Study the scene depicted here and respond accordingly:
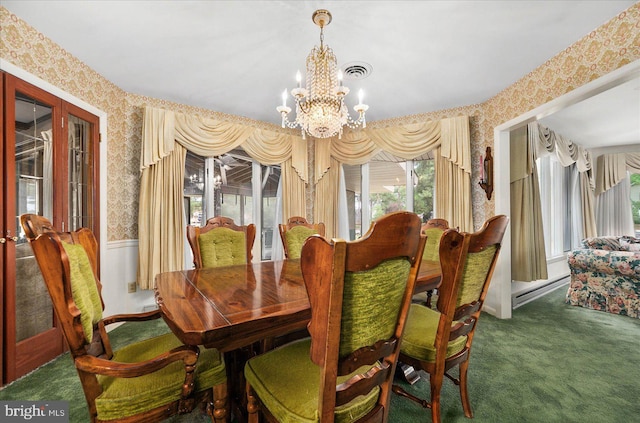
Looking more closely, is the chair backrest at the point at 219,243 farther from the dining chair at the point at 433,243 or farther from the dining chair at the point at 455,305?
the dining chair at the point at 433,243

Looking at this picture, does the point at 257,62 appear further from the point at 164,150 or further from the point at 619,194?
the point at 619,194

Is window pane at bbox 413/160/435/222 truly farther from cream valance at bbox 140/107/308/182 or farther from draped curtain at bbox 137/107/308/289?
draped curtain at bbox 137/107/308/289

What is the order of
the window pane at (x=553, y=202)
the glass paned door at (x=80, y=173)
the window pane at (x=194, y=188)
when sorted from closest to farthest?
the glass paned door at (x=80, y=173), the window pane at (x=194, y=188), the window pane at (x=553, y=202)

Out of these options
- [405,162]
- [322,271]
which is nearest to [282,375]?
[322,271]

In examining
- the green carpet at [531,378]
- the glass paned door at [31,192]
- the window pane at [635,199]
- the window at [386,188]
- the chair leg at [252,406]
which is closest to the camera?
the chair leg at [252,406]

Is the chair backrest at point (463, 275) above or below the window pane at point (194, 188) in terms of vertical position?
below

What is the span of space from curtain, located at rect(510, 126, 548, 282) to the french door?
465 cm

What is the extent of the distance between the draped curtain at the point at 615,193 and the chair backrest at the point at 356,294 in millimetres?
7079

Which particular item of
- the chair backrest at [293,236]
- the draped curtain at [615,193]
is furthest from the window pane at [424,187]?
the draped curtain at [615,193]

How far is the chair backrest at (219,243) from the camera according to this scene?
2.15 m

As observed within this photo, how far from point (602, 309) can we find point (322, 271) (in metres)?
4.35

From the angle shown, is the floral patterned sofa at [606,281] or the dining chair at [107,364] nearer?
the dining chair at [107,364]

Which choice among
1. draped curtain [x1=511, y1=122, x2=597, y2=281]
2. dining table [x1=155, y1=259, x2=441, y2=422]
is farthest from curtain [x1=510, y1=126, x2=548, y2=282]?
dining table [x1=155, y1=259, x2=441, y2=422]

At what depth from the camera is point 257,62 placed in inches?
95.1
